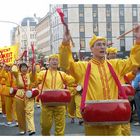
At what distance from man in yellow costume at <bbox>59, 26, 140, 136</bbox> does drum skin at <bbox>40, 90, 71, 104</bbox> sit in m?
2.45

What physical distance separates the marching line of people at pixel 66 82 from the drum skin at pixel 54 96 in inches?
2.4

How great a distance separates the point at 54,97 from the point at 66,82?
20.5 inches

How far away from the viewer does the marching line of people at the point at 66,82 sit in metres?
5.37

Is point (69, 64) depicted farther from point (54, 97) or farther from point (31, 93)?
point (31, 93)

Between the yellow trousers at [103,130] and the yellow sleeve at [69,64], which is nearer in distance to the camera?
the yellow trousers at [103,130]

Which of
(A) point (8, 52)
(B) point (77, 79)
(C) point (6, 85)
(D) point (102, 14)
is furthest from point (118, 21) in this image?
(B) point (77, 79)

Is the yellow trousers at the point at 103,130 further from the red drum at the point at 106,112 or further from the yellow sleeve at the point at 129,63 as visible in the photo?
the yellow sleeve at the point at 129,63

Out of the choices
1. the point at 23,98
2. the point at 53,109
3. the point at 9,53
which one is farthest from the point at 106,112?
the point at 9,53

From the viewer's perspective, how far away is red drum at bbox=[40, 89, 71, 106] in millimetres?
7949

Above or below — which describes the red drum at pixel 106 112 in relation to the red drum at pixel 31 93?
above

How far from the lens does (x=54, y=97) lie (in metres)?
7.96

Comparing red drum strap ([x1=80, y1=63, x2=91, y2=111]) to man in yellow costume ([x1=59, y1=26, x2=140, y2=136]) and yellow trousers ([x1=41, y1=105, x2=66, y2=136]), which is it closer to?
man in yellow costume ([x1=59, y1=26, x2=140, y2=136])

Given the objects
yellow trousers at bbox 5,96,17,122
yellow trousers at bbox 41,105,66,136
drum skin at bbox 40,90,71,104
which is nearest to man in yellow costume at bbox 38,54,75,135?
yellow trousers at bbox 41,105,66,136

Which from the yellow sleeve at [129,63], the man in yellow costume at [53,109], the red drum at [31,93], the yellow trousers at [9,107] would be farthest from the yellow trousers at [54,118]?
the yellow trousers at [9,107]
